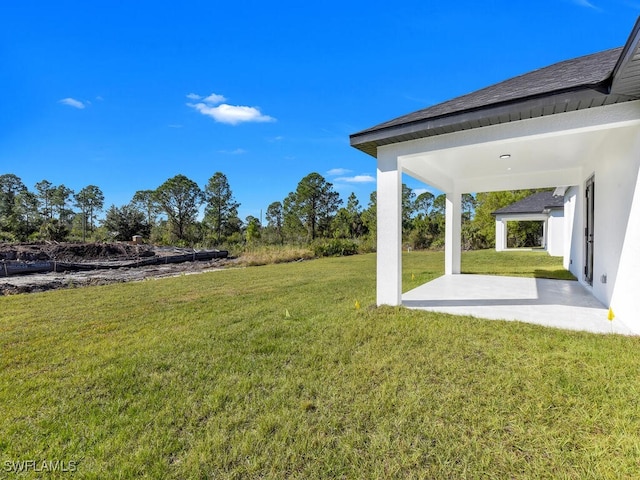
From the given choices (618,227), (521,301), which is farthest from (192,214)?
(618,227)

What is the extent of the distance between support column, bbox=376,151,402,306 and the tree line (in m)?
26.3

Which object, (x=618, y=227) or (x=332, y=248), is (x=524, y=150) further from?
(x=332, y=248)

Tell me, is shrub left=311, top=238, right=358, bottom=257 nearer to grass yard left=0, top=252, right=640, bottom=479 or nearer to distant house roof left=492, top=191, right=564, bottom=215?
distant house roof left=492, top=191, right=564, bottom=215

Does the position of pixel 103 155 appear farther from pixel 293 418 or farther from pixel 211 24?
pixel 293 418

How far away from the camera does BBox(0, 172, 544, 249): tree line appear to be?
34094 millimetres

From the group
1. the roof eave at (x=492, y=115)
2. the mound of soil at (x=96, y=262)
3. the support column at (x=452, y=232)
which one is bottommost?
the mound of soil at (x=96, y=262)

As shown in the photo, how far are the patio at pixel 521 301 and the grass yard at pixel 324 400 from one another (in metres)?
0.54

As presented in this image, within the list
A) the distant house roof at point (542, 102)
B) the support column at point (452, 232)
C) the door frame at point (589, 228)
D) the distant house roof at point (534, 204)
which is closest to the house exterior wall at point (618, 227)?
the door frame at point (589, 228)

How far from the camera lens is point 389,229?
515cm

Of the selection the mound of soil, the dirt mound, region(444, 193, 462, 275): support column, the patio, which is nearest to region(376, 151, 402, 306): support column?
the patio

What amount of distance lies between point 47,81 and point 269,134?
15.2 meters

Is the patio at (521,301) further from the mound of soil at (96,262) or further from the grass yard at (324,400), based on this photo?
the mound of soil at (96,262)

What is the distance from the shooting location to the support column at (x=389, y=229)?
5109 mm

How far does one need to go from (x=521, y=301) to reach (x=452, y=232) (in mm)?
4085
